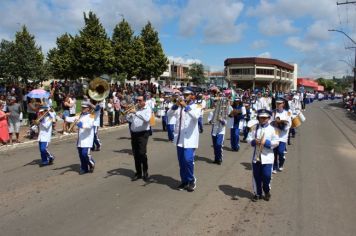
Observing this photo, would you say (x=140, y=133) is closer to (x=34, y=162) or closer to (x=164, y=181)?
(x=164, y=181)

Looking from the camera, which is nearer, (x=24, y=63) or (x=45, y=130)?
(x=45, y=130)

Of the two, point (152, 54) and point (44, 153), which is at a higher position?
point (152, 54)

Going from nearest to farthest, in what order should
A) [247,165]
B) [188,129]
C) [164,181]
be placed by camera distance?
[188,129] → [164,181] → [247,165]

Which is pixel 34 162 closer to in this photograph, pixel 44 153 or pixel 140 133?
pixel 44 153

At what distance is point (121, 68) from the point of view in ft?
141

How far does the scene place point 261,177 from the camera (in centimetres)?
775

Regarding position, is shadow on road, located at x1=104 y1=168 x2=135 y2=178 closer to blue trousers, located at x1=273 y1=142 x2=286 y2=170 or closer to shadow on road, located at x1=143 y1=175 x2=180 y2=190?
shadow on road, located at x1=143 y1=175 x2=180 y2=190

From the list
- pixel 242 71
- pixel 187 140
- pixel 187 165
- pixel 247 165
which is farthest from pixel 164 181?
pixel 242 71

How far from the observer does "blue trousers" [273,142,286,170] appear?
1042cm

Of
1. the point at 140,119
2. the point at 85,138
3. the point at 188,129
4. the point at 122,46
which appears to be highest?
the point at 122,46

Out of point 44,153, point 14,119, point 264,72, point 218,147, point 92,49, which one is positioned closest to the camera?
point 44,153

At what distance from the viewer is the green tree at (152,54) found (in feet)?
154

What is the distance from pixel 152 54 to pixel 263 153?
132 feet

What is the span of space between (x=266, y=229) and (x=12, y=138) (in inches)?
478
